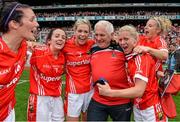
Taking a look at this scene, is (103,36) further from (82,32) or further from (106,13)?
(106,13)

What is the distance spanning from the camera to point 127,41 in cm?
446

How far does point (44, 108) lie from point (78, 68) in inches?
34.2

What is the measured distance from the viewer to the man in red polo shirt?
15.3ft

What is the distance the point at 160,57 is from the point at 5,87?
2175 mm

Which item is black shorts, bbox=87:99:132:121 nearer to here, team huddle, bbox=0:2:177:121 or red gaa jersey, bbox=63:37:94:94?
team huddle, bbox=0:2:177:121

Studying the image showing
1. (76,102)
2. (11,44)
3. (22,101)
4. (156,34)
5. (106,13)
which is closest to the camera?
(11,44)

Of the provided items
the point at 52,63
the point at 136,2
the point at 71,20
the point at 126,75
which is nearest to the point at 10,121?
the point at 126,75

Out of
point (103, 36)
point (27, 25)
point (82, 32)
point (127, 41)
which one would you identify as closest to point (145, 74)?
point (127, 41)

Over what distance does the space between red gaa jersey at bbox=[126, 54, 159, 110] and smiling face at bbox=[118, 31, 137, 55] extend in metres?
0.11

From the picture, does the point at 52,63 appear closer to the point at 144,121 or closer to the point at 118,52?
the point at 118,52

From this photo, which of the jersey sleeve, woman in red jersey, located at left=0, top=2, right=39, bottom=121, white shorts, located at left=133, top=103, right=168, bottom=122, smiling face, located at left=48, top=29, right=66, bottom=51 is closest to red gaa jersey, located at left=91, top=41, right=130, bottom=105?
white shorts, located at left=133, top=103, right=168, bottom=122

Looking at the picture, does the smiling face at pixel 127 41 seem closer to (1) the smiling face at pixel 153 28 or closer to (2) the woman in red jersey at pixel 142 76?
(2) the woman in red jersey at pixel 142 76

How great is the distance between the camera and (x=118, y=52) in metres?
4.77

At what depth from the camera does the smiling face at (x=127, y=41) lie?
4.43 m
